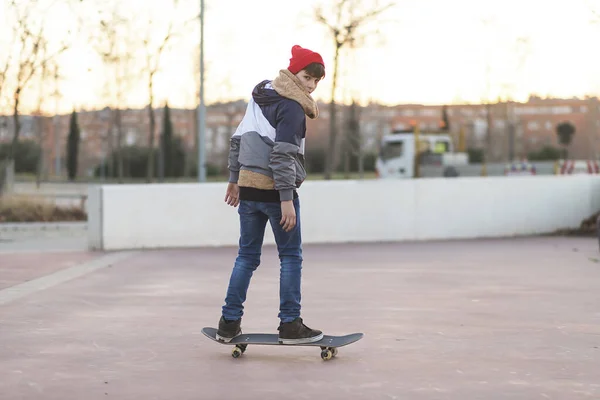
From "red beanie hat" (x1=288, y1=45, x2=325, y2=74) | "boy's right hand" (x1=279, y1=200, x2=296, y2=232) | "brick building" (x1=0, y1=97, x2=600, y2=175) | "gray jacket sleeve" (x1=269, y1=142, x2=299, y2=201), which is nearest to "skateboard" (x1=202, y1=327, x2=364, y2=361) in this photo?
"boy's right hand" (x1=279, y1=200, x2=296, y2=232)

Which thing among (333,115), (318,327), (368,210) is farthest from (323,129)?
(318,327)

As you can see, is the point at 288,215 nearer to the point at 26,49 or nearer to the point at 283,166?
the point at 283,166

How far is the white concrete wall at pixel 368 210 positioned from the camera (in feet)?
49.9

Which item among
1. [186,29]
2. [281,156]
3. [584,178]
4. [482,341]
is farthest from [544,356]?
[186,29]

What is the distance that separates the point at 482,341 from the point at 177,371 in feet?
7.04

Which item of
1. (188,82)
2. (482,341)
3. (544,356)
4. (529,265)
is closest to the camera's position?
(544,356)

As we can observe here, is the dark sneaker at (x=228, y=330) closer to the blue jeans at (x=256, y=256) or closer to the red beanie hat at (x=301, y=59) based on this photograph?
the blue jeans at (x=256, y=256)

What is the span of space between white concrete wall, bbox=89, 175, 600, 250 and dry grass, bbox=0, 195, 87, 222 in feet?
26.7

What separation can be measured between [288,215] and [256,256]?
430mm

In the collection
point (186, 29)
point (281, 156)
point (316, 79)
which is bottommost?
point (281, 156)

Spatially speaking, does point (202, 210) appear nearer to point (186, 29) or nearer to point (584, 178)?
point (584, 178)

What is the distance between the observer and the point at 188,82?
4725 centimetres

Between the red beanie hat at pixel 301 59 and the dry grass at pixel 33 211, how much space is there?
1741 centimetres

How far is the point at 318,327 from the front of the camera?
7.80m
